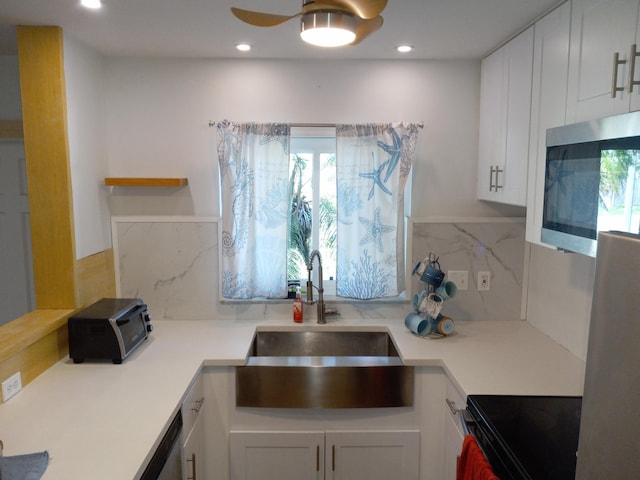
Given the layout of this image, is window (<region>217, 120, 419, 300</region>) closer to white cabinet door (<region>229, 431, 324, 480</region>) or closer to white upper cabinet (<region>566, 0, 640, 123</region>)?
white cabinet door (<region>229, 431, 324, 480</region>)

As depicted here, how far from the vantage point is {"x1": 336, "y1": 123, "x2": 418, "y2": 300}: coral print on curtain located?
244 centimetres

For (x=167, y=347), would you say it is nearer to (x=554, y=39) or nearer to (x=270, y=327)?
(x=270, y=327)

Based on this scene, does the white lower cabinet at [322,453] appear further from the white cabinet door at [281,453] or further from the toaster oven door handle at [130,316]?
the toaster oven door handle at [130,316]

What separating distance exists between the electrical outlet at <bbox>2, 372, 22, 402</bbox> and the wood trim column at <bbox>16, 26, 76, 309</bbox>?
44cm

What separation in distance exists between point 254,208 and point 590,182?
162 cm

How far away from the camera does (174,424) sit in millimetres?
1684

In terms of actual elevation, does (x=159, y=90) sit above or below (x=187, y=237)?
above

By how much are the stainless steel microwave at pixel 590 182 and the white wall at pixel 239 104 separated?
3.43 ft

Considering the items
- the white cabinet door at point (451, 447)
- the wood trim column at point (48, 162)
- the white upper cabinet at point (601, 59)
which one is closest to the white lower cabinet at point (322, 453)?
the white cabinet door at point (451, 447)

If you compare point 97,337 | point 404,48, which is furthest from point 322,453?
A: point 404,48

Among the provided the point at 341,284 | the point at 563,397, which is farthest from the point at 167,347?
the point at 563,397

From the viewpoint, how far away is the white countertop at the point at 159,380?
4.50 ft

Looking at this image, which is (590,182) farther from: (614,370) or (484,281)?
(484,281)

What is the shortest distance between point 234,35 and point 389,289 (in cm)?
149
